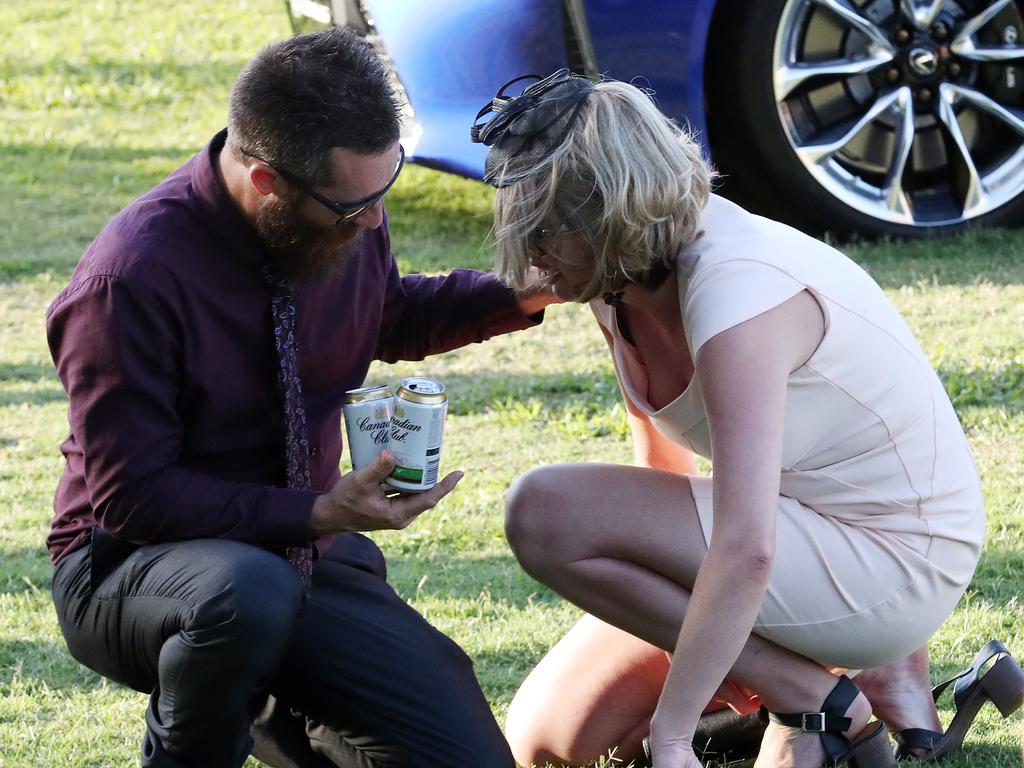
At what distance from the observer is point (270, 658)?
2473 mm

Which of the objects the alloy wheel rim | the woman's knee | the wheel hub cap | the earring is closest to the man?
the woman's knee

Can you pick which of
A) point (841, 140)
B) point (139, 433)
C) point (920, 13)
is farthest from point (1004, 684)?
point (920, 13)

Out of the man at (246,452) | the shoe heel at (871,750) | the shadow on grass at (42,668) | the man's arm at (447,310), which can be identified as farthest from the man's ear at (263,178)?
the shoe heel at (871,750)

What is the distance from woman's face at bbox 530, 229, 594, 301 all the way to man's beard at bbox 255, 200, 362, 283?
0.34m

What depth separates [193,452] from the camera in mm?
2604

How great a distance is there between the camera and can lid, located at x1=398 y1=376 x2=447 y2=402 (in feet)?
7.90

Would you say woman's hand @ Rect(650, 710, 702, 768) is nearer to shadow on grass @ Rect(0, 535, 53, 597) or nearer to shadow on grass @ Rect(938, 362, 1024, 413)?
shadow on grass @ Rect(0, 535, 53, 597)

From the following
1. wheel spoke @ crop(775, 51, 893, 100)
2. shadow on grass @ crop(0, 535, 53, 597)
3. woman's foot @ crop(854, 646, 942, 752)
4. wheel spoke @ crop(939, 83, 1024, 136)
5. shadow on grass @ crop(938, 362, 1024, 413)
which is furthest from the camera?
wheel spoke @ crop(939, 83, 1024, 136)

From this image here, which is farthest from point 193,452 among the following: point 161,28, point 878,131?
point 161,28

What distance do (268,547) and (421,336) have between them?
61 centimetres

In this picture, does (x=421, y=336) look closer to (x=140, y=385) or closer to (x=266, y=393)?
(x=266, y=393)

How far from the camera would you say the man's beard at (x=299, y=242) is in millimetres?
2531

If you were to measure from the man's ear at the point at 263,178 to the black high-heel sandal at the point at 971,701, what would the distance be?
1508mm

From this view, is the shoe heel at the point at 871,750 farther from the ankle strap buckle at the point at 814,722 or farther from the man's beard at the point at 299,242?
the man's beard at the point at 299,242
